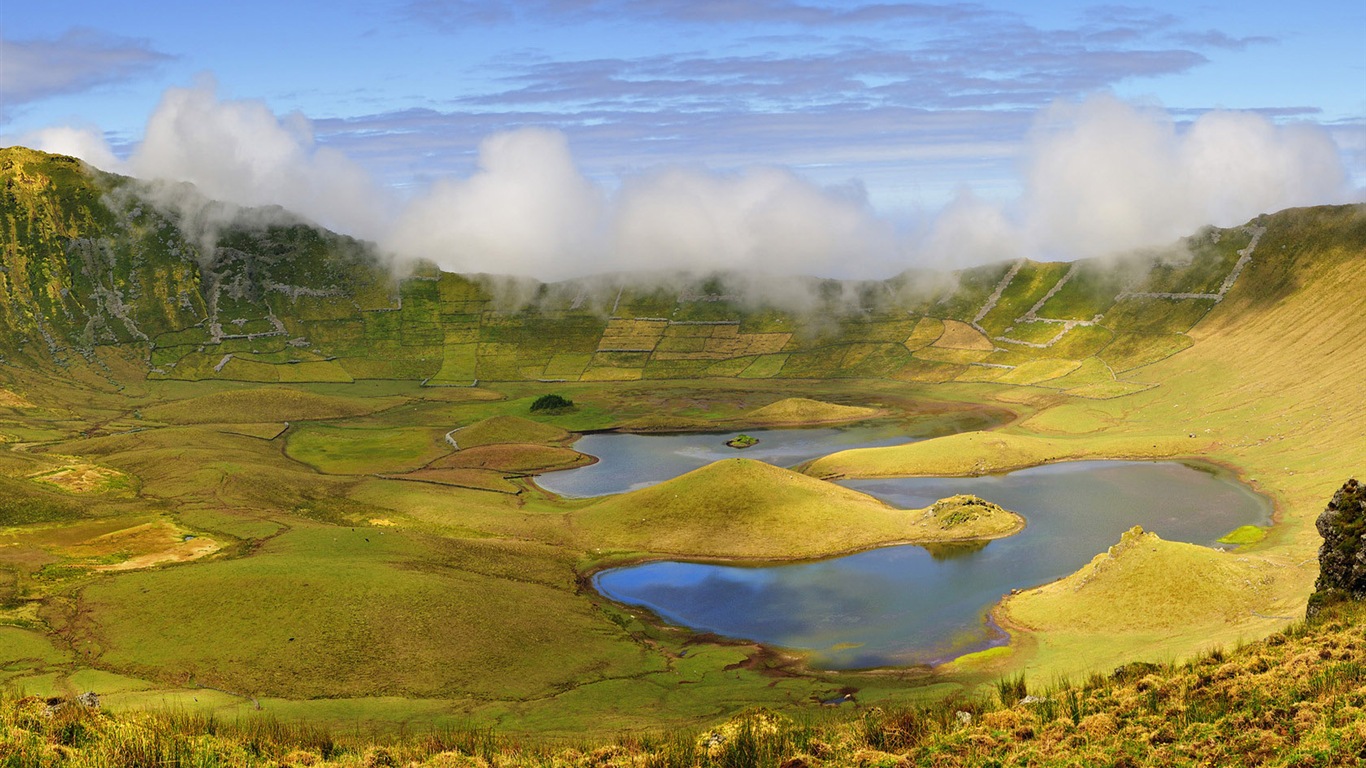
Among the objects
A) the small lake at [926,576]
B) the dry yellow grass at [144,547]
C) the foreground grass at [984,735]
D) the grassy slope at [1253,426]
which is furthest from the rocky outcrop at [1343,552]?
the dry yellow grass at [144,547]

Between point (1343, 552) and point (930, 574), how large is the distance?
132 ft

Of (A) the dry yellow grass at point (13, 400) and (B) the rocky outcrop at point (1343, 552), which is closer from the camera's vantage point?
(B) the rocky outcrop at point (1343, 552)

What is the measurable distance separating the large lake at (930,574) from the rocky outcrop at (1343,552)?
2312cm

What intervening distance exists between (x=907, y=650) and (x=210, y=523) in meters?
61.6

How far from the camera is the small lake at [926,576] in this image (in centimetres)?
7188

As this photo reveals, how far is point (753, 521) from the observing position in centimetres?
10006

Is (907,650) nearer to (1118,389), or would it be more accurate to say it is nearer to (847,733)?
(847,733)

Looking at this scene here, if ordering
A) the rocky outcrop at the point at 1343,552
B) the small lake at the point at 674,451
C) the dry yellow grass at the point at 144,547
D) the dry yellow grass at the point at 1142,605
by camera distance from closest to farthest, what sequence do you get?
1. the rocky outcrop at the point at 1343,552
2. the dry yellow grass at the point at 1142,605
3. the dry yellow grass at the point at 144,547
4. the small lake at the point at 674,451

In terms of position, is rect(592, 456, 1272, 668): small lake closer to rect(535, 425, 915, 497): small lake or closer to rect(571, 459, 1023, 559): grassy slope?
rect(571, 459, 1023, 559): grassy slope

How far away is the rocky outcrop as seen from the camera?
156 feet

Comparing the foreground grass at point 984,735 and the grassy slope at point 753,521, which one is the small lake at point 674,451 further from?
the foreground grass at point 984,735

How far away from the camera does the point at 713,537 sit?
98.4m

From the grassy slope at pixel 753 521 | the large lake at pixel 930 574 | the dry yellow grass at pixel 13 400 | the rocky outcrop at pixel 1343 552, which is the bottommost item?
the large lake at pixel 930 574

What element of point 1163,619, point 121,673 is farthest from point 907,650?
point 121,673
